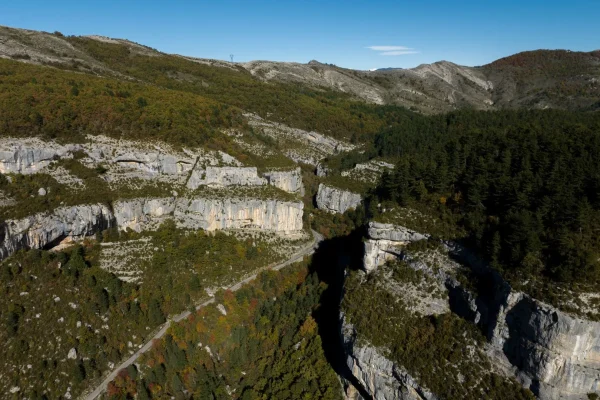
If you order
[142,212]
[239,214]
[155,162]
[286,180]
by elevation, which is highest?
[155,162]

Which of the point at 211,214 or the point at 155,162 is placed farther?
the point at 155,162

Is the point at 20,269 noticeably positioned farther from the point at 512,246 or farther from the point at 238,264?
the point at 512,246

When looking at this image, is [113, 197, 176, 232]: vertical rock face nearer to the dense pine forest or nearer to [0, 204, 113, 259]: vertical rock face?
[0, 204, 113, 259]: vertical rock face

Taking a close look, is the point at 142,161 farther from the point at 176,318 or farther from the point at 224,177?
the point at 176,318

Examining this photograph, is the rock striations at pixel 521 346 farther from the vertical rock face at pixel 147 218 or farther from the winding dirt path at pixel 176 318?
the vertical rock face at pixel 147 218

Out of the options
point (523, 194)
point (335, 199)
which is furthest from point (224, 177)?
point (523, 194)
